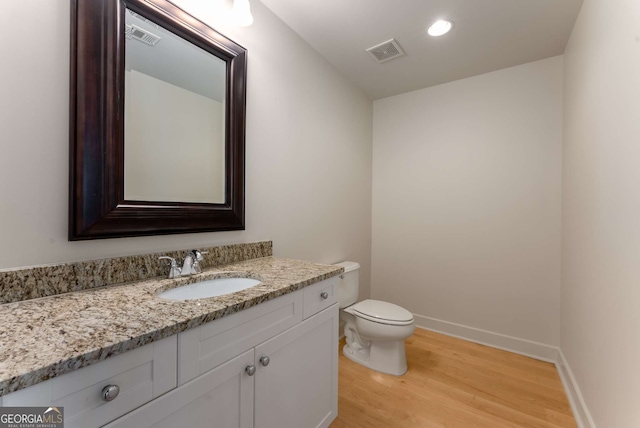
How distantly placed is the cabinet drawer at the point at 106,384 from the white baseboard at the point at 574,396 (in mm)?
1880

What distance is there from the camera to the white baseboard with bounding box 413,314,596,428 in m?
1.43

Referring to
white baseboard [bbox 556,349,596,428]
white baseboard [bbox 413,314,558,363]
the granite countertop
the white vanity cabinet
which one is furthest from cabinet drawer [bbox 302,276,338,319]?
white baseboard [bbox 413,314,558,363]

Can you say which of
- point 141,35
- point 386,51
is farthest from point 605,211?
point 141,35

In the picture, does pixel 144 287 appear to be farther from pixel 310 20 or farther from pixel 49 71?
pixel 310 20

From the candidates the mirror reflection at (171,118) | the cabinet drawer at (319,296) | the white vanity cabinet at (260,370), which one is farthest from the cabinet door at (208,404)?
the mirror reflection at (171,118)

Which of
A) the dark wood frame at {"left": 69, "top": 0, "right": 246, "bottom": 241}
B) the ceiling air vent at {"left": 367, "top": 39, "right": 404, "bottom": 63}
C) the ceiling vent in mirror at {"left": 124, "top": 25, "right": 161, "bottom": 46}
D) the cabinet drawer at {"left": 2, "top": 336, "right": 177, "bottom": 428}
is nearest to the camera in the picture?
the cabinet drawer at {"left": 2, "top": 336, "right": 177, "bottom": 428}

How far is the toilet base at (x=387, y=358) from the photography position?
183cm

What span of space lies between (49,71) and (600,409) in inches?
101

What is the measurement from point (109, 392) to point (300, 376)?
0.72m

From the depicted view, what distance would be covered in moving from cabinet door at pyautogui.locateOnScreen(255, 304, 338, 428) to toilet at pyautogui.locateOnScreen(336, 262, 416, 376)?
571 millimetres

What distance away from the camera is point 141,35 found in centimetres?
108

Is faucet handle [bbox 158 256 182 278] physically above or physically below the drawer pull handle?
above

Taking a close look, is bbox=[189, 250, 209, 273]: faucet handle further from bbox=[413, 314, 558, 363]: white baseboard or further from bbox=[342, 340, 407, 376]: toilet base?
bbox=[413, 314, 558, 363]: white baseboard

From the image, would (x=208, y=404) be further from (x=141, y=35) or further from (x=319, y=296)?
(x=141, y=35)
